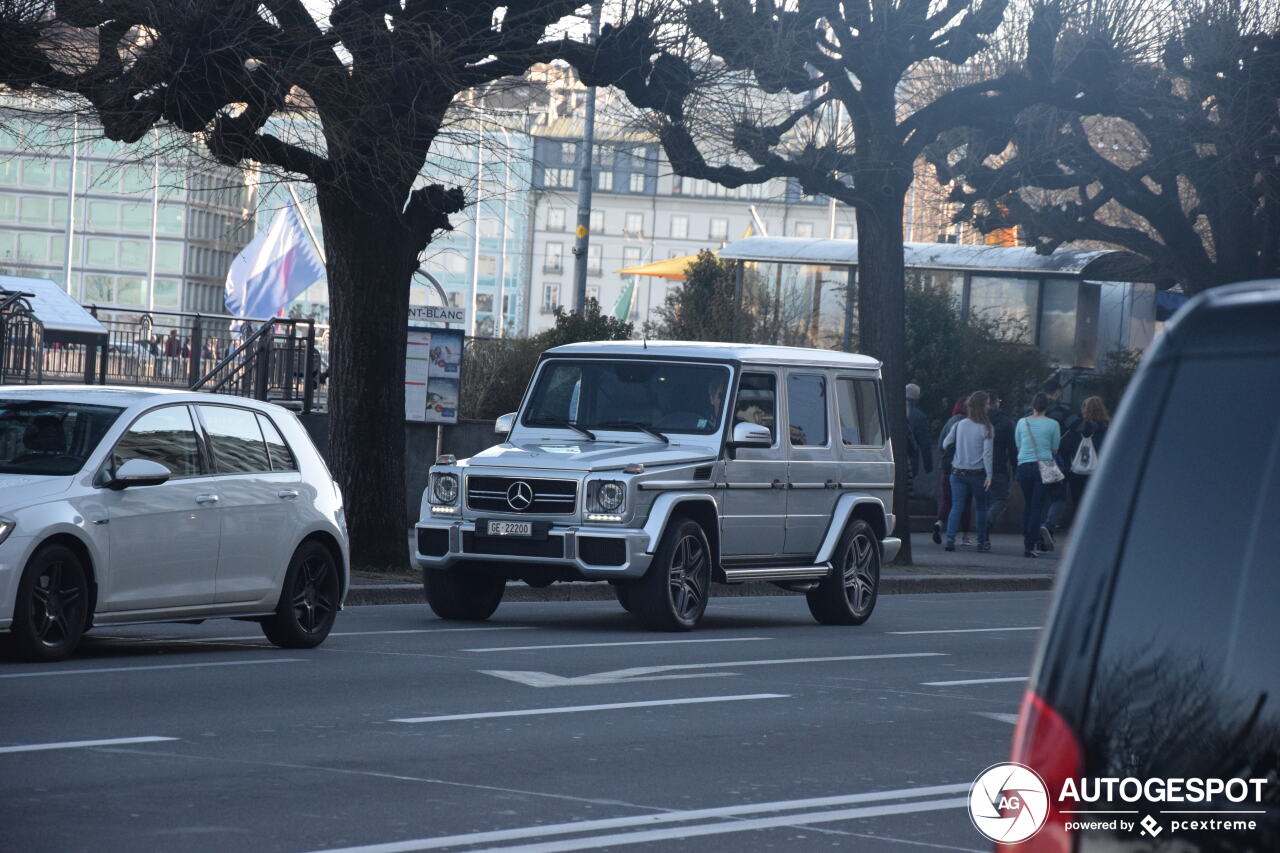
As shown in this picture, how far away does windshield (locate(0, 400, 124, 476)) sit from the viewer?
37.0 feet

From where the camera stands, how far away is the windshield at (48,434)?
37.0 ft

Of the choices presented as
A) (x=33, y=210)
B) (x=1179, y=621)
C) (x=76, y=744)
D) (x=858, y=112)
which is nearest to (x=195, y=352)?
(x=858, y=112)

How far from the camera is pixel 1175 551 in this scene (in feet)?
9.08

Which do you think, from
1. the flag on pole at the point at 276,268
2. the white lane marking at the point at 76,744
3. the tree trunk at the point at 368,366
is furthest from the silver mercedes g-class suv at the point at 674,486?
the flag on pole at the point at 276,268

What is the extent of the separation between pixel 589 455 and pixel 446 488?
1.13 metres

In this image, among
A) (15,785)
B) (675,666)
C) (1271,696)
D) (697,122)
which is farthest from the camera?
(697,122)

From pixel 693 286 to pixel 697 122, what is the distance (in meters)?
18.8

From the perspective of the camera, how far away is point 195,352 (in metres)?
24.3

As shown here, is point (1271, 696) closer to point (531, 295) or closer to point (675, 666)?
point (675, 666)

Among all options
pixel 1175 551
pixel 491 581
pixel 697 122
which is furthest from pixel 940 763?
pixel 697 122

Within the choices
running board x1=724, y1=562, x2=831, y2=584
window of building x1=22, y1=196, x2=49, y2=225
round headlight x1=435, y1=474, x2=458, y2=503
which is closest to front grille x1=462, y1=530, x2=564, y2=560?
round headlight x1=435, y1=474, x2=458, y2=503

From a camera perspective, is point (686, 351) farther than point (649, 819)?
Yes

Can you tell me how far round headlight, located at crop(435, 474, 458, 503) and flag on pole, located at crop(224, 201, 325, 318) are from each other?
30.7 meters

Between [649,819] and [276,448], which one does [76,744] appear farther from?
[276,448]
